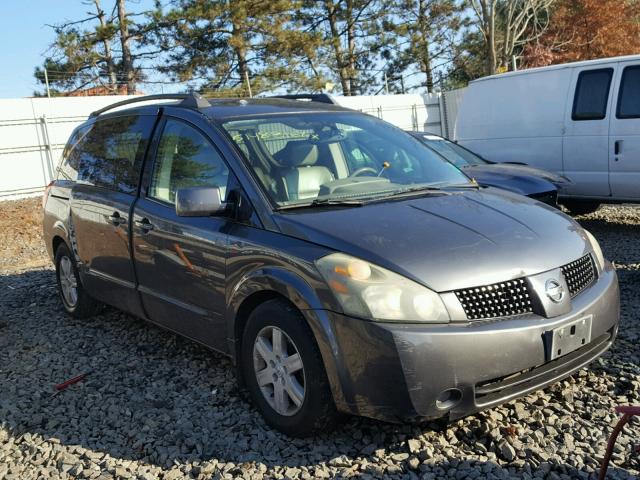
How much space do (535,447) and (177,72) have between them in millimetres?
24811

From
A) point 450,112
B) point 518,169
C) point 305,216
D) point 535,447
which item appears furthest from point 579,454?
point 450,112

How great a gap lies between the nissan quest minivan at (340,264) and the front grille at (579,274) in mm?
12

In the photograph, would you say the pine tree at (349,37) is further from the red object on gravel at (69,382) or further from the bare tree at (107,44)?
the red object on gravel at (69,382)

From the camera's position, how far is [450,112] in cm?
2575

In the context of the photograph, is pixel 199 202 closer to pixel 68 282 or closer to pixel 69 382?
pixel 69 382

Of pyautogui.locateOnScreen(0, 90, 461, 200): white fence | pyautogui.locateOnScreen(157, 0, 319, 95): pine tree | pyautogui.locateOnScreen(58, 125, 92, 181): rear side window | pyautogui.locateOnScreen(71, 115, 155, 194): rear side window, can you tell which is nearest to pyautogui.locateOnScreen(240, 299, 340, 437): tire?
pyautogui.locateOnScreen(71, 115, 155, 194): rear side window

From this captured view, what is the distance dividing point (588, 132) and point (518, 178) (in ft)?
4.79

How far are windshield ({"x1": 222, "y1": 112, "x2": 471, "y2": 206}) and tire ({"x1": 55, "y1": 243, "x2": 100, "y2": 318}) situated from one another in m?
2.56

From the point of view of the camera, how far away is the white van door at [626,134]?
25.1 ft

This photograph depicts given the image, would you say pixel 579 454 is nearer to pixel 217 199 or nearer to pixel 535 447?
pixel 535 447

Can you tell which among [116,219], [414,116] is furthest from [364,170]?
[414,116]

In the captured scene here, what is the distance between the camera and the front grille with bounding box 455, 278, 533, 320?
2.87m

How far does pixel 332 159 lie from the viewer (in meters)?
3.97

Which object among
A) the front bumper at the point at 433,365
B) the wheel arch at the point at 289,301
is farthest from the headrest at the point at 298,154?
the front bumper at the point at 433,365
